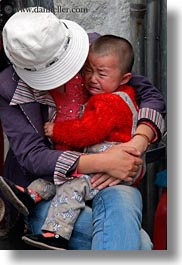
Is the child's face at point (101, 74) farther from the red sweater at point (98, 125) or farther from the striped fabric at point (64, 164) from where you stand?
the striped fabric at point (64, 164)

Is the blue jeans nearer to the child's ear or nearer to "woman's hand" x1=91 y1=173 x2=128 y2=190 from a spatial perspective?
"woman's hand" x1=91 y1=173 x2=128 y2=190

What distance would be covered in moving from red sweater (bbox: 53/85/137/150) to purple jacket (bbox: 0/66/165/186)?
33 mm

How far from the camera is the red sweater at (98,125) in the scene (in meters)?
0.96

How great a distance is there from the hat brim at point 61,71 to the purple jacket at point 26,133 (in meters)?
0.04

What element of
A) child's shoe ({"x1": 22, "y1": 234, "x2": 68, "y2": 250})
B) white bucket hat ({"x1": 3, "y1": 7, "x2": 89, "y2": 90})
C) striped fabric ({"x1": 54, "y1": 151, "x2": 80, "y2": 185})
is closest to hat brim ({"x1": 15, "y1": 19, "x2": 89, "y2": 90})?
white bucket hat ({"x1": 3, "y1": 7, "x2": 89, "y2": 90})

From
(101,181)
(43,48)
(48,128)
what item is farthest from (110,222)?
(43,48)

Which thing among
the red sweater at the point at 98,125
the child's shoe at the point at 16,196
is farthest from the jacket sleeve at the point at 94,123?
the child's shoe at the point at 16,196

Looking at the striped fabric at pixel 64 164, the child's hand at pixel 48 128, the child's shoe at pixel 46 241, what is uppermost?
the child's hand at pixel 48 128

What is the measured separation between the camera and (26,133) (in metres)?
0.98

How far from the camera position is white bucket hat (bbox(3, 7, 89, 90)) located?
93 centimetres

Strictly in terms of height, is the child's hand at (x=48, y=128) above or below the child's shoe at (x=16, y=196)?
above

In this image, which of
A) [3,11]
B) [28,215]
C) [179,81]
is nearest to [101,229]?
[28,215]

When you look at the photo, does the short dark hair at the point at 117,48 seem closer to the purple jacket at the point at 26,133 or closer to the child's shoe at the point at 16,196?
the purple jacket at the point at 26,133

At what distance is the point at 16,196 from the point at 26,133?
0.11 m
